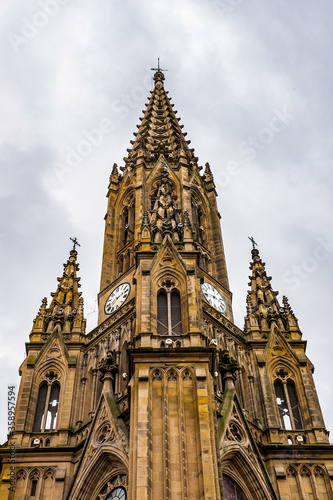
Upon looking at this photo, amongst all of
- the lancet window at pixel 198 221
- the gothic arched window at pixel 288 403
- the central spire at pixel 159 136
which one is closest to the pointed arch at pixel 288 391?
the gothic arched window at pixel 288 403

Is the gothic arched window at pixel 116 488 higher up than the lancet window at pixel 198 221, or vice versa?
the lancet window at pixel 198 221

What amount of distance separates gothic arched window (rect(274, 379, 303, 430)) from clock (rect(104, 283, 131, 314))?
30.8ft

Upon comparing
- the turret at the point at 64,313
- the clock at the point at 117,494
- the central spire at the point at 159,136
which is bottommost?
the clock at the point at 117,494

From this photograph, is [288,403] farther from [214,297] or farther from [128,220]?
[128,220]

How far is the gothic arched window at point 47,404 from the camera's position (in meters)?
33.9

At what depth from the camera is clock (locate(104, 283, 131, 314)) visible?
4000cm

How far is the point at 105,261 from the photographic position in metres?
45.2

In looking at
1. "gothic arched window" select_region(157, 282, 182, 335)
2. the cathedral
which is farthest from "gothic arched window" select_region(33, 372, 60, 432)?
"gothic arched window" select_region(157, 282, 182, 335)

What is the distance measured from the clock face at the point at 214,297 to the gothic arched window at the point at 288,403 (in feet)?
20.4

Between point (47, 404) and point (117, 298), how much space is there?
8.11m

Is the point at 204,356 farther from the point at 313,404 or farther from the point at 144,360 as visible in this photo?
the point at 313,404

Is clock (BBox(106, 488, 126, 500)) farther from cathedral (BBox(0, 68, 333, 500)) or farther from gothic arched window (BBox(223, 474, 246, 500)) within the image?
gothic arched window (BBox(223, 474, 246, 500))

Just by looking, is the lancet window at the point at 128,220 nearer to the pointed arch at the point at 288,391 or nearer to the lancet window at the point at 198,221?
the lancet window at the point at 198,221

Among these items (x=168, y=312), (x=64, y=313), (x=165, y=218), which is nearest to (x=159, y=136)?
(x=165, y=218)
